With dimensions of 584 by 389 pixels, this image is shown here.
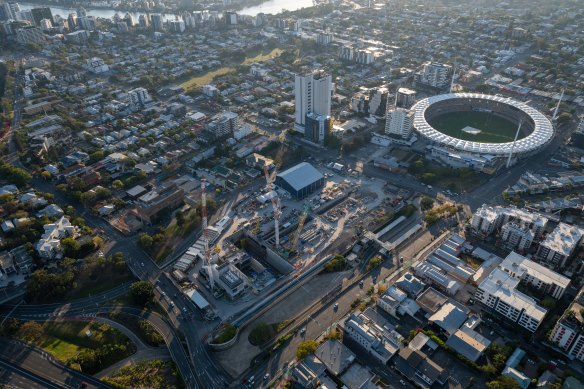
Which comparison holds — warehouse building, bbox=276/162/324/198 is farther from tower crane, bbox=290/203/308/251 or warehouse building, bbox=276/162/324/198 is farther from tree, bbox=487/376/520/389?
tree, bbox=487/376/520/389

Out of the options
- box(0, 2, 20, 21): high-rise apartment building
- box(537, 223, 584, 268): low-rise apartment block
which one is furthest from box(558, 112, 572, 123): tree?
box(0, 2, 20, 21): high-rise apartment building

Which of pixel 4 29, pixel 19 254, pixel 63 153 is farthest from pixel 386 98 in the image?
pixel 4 29

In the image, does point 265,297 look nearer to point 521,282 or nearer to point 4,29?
point 521,282

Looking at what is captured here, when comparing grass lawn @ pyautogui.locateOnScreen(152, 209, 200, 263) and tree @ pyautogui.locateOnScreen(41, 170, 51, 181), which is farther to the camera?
tree @ pyautogui.locateOnScreen(41, 170, 51, 181)

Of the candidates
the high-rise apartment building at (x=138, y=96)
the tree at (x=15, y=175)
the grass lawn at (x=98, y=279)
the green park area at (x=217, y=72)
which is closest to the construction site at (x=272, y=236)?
the grass lawn at (x=98, y=279)

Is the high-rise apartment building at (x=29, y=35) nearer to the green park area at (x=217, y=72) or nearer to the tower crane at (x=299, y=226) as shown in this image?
the green park area at (x=217, y=72)

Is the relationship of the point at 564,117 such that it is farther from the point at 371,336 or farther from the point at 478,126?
the point at 371,336

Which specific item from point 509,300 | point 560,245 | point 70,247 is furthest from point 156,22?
point 509,300
